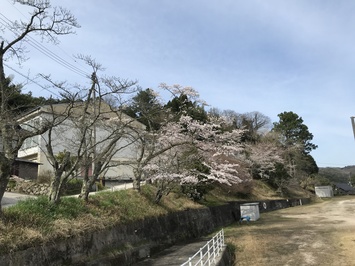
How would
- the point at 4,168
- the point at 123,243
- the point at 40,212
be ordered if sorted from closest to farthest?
the point at 4,168
the point at 40,212
the point at 123,243

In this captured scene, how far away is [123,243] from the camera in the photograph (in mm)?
13797

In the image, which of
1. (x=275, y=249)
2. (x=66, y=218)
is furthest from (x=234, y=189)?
(x=66, y=218)

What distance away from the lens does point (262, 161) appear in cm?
4678

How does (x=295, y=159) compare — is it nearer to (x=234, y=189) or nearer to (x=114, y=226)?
(x=234, y=189)

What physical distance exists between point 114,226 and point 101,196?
7.55 feet

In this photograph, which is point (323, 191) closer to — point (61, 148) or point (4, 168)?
point (61, 148)

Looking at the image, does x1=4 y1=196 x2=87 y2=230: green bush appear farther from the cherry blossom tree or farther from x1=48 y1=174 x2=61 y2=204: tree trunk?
the cherry blossom tree

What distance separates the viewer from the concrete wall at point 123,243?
922cm

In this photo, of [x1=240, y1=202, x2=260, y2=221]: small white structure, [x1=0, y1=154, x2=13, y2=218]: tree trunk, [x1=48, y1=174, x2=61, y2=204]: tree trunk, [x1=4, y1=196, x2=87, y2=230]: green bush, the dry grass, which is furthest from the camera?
[x1=240, y1=202, x2=260, y2=221]: small white structure

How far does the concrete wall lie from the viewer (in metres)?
9.22

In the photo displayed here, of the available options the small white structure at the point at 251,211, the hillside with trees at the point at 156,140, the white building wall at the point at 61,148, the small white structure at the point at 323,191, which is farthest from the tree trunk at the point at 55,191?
the small white structure at the point at 323,191

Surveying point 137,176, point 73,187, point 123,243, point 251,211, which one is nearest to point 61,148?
point 73,187

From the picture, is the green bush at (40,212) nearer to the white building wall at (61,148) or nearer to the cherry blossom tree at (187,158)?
the cherry blossom tree at (187,158)

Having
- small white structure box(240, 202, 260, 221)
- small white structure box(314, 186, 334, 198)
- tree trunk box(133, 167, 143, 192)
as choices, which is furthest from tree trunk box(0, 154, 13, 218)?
small white structure box(314, 186, 334, 198)
